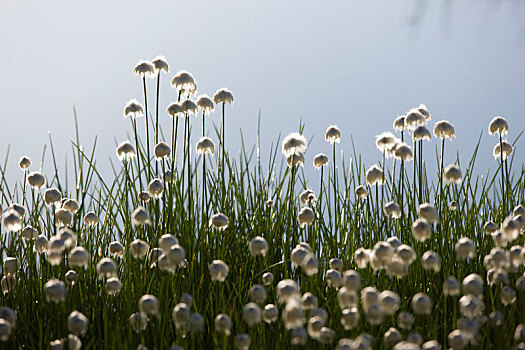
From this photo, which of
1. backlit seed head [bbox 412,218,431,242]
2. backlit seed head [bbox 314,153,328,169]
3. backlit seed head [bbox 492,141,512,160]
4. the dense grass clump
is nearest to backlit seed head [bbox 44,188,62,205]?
the dense grass clump

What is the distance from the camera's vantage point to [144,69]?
366 centimetres

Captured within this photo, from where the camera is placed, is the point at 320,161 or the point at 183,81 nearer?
the point at 183,81

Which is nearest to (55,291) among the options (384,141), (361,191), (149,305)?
(149,305)

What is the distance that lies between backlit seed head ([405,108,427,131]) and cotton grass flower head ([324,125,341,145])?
0.48m

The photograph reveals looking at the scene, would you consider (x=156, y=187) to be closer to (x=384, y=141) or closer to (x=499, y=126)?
(x=384, y=141)

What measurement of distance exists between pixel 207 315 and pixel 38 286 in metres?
0.99

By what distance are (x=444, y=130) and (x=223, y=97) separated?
130 cm

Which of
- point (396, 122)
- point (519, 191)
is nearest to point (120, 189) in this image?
point (396, 122)

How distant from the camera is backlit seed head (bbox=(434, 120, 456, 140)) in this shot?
3.36 metres

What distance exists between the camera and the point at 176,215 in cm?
389

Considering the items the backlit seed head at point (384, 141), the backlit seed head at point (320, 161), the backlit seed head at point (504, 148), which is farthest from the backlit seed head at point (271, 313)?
the backlit seed head at point (504, 148)

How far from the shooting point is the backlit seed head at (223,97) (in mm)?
3799

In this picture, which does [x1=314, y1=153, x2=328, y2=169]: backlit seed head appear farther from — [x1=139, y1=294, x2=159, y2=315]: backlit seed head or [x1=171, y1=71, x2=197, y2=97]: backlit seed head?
[x1=139, y1=294, x2=159, y2=315]: backlit seed head

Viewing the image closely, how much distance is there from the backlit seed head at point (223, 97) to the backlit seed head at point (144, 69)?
400 mm
